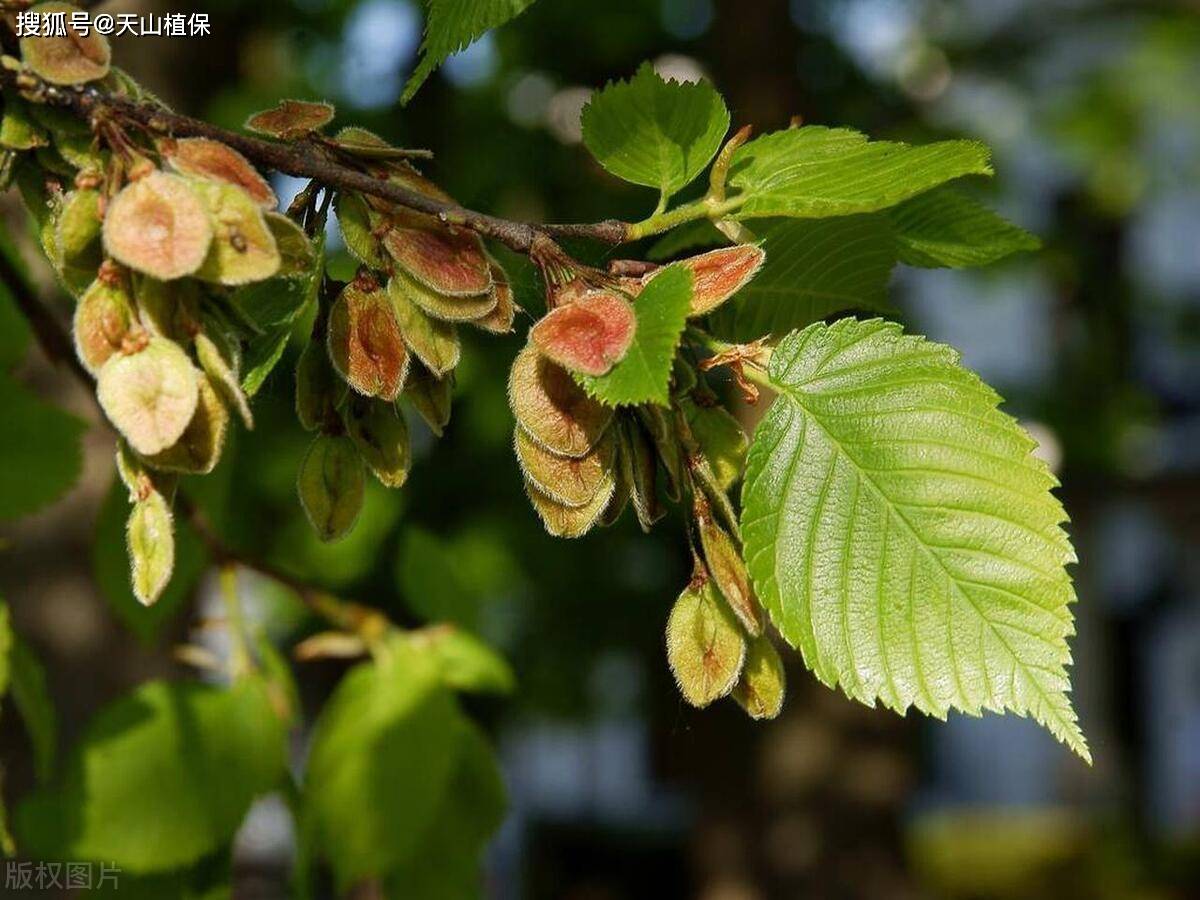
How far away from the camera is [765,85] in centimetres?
322

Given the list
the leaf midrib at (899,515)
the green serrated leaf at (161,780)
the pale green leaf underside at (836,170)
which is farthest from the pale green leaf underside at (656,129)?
the green serrated leaf at (161,780)

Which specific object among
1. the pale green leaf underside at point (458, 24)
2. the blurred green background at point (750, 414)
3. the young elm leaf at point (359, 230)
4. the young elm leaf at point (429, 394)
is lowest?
the blurred green background at point (750, 414)

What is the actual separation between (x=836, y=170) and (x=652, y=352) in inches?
5.4

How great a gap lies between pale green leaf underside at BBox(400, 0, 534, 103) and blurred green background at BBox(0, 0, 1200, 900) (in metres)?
0.19

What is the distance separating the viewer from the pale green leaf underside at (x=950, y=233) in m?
0.74

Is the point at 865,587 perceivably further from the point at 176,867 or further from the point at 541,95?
the point at 541,95

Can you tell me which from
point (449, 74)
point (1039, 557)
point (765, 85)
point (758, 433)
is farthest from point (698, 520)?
point (449, 74)

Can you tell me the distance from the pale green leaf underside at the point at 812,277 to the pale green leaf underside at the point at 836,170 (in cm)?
6

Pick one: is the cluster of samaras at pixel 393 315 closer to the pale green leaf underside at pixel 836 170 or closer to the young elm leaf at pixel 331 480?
the young elm leaf at pixel 331 480

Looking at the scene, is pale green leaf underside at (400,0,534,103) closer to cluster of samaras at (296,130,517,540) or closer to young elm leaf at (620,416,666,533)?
cluster of samaras at (296,130,517,540)

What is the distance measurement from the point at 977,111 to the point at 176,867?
432 centimetres

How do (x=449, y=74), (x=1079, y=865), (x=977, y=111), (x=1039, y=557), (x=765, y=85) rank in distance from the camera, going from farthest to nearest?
(x=1079, y=865) → (x=977, y=111) → (x=449, y=74) → (x=765, y=85) → (x=1039, y=557)

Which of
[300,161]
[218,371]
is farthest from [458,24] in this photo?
[218,371]

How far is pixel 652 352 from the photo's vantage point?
0.54 meters
